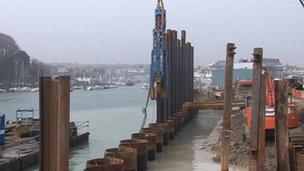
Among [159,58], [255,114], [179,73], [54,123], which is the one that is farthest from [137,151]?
[179,73]

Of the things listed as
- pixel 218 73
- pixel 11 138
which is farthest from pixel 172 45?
pixel 218 73

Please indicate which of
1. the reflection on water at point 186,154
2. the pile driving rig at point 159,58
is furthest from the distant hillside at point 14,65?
the pile driving rig at point 159,58

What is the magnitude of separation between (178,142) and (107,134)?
46.3 ft

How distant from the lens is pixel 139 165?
19.2 m

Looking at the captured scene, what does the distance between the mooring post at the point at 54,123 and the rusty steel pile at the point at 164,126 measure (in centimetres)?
495

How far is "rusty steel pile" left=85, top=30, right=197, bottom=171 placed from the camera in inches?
645

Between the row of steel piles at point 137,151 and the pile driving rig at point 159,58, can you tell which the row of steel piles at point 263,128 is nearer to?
the row of steel piles at point 137,151

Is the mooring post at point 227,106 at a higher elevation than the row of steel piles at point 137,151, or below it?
higher

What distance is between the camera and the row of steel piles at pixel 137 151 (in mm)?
15611

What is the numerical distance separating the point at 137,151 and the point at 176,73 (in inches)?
630

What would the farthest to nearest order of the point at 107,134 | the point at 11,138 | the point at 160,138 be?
the point at 107,134
the point at 11,138
the point at 160,138

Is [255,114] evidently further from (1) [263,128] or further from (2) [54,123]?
(2) [54,123]

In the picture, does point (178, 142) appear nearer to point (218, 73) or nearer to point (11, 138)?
point (11, 138)

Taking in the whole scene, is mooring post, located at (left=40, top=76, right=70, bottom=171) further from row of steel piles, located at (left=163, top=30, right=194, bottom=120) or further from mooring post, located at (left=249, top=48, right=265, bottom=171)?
row of steel piles, located at (left=163, top=30, right=194, bottom=120)
